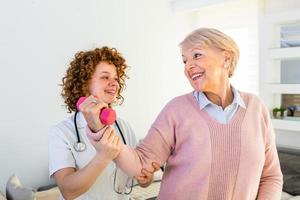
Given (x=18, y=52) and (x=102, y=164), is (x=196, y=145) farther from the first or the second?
(x=18, y=52)

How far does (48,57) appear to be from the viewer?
2635 millimetres

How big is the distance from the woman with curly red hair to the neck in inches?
11.5

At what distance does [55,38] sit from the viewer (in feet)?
8.72

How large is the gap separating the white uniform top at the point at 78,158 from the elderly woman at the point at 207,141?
10.4 inches

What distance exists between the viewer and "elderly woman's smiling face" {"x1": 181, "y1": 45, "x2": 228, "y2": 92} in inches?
39.1

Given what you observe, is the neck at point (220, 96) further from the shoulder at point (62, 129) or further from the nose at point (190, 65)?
the shoulder at point (62, 129)

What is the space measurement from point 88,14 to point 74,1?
163 mm

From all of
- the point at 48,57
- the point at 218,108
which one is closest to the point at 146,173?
the point at 218,108

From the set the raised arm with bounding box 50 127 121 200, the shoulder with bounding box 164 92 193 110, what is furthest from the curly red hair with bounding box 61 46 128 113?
the shoulder with bounding box 164 92 193 110

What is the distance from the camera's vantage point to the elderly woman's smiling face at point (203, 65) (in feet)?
3.26

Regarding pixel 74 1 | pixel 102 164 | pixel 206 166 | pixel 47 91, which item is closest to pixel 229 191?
pixel 206 166

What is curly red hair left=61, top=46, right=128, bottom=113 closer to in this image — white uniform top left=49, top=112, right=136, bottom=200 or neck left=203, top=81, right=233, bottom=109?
white uniform top left=49, top=112, right=136, bottom=200

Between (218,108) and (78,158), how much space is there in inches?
20.7

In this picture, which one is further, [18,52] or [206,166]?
[18,52]
